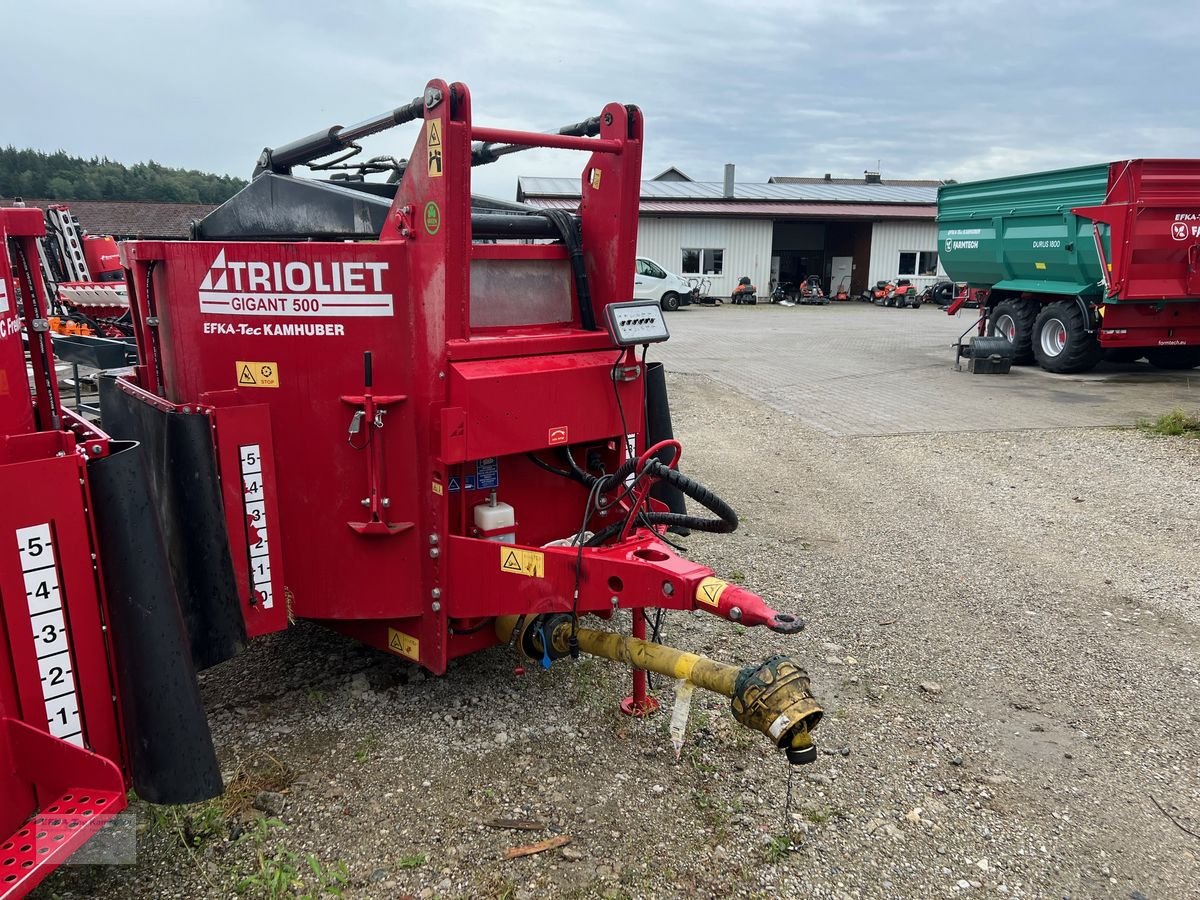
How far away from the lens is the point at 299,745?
311cm

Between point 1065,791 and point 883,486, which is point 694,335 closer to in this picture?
point 883,486

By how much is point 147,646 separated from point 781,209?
30.4 meters

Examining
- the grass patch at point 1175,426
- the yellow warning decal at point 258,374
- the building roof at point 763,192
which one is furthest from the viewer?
the building roof at point 763,192

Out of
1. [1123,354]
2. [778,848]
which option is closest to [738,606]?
[778,848]

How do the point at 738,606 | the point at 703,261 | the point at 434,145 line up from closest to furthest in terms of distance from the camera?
the point at 738,606, the point at 434,145, the point at 703,261

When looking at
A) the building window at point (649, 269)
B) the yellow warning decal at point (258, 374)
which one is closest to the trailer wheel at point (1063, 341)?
the yellow warning decal at point (258, 374)

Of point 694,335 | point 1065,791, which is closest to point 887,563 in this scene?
point 1065,791

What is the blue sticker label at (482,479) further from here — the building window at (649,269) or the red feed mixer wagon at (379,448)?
the building window at (649,269)

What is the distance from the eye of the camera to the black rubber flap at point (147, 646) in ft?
6.96

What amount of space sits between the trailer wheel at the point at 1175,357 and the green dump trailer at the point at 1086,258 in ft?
0.06

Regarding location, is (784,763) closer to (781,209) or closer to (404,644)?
(404,644)

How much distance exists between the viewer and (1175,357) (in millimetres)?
12977

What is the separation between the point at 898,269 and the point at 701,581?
31611 mm

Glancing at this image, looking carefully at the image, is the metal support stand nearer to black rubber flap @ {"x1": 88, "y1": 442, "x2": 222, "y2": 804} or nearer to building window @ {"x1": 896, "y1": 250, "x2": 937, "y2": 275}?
black rubber flap @ {"x1": 88, "y1": 442, "x2": 222, "y2": 804}
